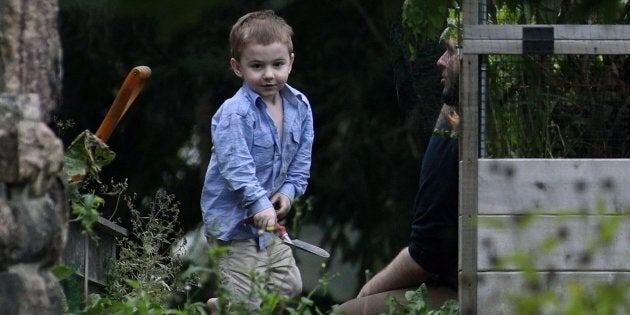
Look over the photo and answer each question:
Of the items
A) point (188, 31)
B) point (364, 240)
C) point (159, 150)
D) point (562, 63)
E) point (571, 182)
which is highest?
point (188, 31)

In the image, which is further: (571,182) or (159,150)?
(159,150)

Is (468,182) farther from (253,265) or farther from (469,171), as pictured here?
(253,265)

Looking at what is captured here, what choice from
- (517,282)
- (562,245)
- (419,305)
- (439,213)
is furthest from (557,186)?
(439,213)

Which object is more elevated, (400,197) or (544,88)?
(544,88)

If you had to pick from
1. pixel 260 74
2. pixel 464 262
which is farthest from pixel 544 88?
Result: pixel 260 74

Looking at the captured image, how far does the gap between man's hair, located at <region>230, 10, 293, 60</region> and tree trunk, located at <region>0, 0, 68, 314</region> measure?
76.5 inches

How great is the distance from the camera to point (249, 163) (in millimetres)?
4297

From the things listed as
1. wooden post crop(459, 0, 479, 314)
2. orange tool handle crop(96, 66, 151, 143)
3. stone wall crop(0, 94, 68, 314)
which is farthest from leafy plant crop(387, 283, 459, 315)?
stone wall crop(0, 94, 68, 314)

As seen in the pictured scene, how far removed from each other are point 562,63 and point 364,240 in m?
6.49

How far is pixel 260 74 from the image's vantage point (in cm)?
445

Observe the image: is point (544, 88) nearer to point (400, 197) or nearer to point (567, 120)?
point (567, 120)

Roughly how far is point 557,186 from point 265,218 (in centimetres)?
90

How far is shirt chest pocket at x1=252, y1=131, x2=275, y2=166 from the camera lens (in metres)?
4.43

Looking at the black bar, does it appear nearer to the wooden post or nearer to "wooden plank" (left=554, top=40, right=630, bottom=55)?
"wooden plank" (left=554, top=40, right=630, bottom=55)
